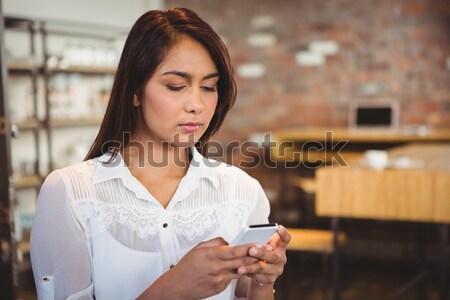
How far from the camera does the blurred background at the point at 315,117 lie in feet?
11.1

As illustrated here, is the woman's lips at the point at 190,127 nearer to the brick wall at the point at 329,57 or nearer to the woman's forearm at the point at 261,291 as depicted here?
the woman's forearm at the point at 261,291

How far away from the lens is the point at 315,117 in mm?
6152

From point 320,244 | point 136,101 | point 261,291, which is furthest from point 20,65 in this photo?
point 261,291

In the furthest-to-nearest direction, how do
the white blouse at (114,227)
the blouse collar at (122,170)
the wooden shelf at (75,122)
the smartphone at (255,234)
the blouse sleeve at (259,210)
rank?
the wooden shelf at (75,122), the blouse sleeve at (259,210), the blouse collar at (122,170), the white blouse at (114,227), the smartphone at (255,234)

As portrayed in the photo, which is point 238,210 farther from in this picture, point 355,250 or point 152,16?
point 355,250

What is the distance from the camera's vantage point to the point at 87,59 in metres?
4.86

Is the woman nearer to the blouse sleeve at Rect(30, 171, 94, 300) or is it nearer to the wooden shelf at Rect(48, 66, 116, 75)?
the blouse sleeve at Rect(30, 171, 94, 300)

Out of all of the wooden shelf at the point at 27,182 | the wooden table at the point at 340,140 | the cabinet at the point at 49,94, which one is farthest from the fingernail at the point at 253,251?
the wooden table at the point at 340,140

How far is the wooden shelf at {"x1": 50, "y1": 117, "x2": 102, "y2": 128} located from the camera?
4.54 m

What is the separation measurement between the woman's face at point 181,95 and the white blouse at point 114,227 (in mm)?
133

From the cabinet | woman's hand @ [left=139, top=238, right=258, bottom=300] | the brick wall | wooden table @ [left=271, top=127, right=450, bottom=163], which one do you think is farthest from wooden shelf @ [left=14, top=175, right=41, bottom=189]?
woman's hand @ [left=139, top=238, right=258, bottom=300]

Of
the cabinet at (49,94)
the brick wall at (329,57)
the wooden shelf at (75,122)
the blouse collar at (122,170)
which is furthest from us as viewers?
the brick wall at (329,57)

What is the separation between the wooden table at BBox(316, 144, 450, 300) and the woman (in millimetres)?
2063

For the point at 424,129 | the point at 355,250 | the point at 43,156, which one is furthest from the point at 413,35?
the point at 43,156
